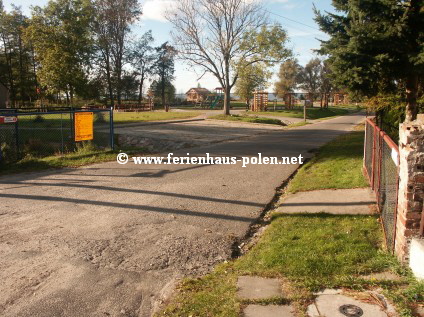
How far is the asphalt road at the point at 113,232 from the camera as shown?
4.13 metres

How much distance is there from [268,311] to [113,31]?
60.6m

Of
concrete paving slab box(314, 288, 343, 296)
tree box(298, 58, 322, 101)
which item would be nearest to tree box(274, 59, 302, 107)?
tree box(298, 58, 322, 101)

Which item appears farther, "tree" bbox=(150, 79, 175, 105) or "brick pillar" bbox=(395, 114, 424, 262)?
"tree" bbox=(150, 79, 175, 105)

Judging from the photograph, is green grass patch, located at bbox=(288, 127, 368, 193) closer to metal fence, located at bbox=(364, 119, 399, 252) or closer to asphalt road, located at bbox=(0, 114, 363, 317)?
asphalt road, located at bbox=(0, 114, 363, 317)

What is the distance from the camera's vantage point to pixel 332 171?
10.2 metres

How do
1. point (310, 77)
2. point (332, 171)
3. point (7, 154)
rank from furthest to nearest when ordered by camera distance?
1. point (310, 77)
2. point (7, 154)
3. point (332, 171)

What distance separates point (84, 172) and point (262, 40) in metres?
26.6

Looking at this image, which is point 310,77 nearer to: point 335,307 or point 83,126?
point 83,126

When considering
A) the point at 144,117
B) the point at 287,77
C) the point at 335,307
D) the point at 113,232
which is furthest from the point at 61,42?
the point at 287,77

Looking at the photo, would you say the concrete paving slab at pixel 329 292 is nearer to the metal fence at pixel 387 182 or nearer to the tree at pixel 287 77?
the metal fence at pixel 387 182

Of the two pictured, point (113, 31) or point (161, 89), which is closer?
point (113, 31)

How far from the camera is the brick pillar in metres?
4.14

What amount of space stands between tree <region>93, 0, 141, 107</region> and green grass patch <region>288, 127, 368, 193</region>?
157 ft

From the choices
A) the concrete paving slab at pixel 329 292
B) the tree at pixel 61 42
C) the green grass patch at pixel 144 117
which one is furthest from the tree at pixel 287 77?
the concrete paving slab at pixel 329 292
